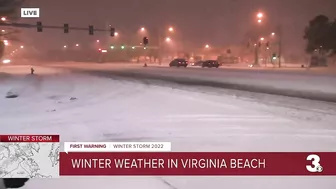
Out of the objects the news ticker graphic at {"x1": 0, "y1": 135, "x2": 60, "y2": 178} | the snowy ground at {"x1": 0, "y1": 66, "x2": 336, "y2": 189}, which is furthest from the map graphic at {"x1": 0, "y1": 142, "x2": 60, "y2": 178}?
the snowy ground at {"x1": 0, "y1": 66, "x2": 336, "y2": 189}

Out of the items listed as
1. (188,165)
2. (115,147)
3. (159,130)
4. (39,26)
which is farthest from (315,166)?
(39,26)

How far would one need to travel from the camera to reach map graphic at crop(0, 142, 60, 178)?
3258 mm

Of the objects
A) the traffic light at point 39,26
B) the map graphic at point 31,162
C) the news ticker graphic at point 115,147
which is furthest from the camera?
the traffic light at point 39,26

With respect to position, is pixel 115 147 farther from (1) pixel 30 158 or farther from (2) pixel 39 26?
(2) pixel 39 26

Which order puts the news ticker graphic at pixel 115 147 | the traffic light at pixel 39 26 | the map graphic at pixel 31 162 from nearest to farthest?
the map graphic at pixel 31 162 < the news ticker graphic at pixel 115 147 < the traffic light at pixel 39 26

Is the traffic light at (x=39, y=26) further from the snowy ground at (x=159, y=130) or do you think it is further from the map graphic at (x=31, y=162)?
the map graphic at (x=31, y=162)

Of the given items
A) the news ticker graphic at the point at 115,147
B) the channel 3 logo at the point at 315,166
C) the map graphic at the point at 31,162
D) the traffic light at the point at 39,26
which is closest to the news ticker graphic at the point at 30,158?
the map graphic at the point at 31,162

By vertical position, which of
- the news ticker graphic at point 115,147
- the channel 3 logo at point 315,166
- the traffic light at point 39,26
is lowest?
the channel 3 logo at point 315,166

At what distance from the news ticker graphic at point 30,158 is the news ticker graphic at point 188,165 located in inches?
3.7

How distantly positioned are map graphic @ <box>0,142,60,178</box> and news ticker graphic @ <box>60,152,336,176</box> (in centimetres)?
9

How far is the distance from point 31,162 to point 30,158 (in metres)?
0.04

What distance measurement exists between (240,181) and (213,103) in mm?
4758

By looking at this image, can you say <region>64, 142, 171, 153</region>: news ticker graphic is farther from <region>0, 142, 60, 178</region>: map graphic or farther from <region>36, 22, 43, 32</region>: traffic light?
<region>36, 22, 43, 32</region>: traffic light

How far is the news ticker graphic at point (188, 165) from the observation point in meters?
3.35
